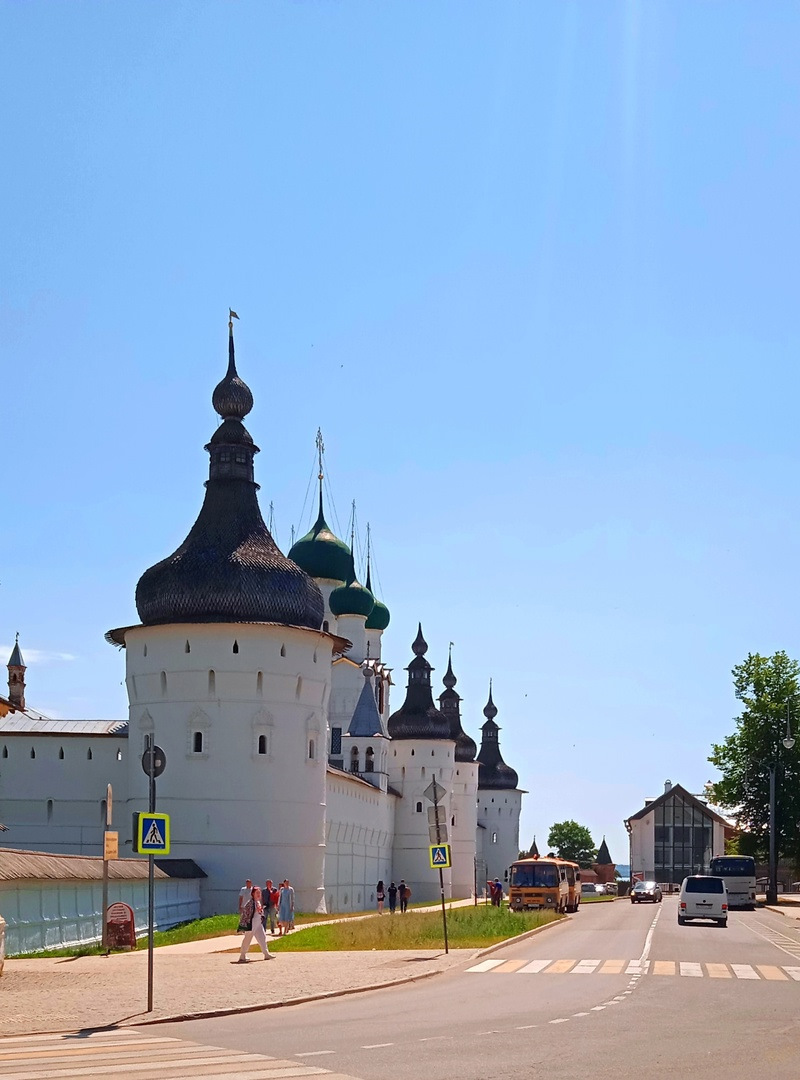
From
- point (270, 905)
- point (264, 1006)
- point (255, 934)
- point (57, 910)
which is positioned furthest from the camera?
point (270, 905)

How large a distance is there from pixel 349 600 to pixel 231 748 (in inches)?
1283

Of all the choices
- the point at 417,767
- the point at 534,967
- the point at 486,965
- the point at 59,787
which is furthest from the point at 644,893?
the point at 534,967

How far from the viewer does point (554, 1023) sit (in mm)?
14656

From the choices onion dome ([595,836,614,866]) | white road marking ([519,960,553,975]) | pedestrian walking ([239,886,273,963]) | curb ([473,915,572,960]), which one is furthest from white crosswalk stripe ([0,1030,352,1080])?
onion dome ([595,836,614,866])

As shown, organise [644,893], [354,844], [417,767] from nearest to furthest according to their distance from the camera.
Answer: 1. [354,844]
2. [644,893]
3. [417,767]

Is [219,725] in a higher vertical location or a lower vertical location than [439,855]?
higher

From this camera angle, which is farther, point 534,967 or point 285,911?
point 285,911

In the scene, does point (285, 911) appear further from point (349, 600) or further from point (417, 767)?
point (417, 767)

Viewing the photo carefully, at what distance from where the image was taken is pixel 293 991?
18.4 m

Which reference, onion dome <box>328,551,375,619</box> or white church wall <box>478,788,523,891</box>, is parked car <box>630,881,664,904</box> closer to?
onion dome <box>328,551,375,619</box>

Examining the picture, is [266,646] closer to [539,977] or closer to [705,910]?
[705,910]

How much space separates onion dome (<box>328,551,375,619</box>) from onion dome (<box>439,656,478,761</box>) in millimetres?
8446

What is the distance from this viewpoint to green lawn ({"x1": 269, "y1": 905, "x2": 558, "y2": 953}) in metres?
26.9

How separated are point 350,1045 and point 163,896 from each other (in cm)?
2740
